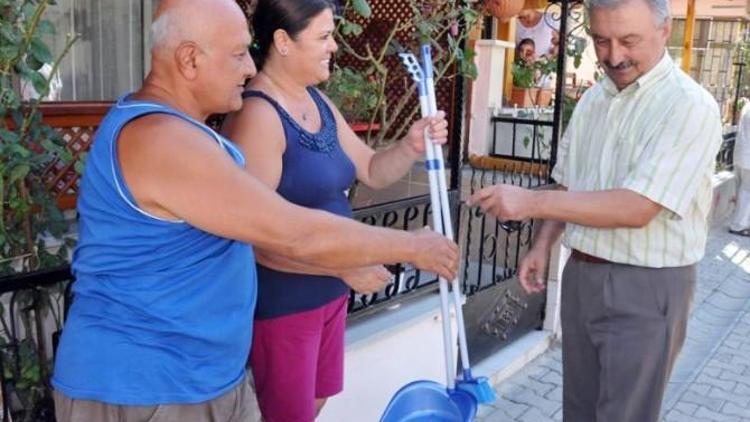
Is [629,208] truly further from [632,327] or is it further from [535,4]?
[535,4]

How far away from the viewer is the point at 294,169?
6.80ft

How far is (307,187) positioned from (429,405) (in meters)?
0.82

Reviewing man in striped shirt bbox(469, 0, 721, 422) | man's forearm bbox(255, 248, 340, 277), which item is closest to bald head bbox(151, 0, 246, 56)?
man's forearm bbox(255, 248, 340, 277)

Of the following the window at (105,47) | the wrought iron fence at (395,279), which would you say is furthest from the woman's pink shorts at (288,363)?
the window at (105,47)

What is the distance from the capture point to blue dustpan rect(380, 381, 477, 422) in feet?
7.75

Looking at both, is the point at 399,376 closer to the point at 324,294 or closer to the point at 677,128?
the point at 324,294

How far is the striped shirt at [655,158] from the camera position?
235 cm

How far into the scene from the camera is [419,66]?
2277 mm

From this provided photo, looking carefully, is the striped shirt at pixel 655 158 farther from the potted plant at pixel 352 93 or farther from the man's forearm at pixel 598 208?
the potted plant at pixel 352 93

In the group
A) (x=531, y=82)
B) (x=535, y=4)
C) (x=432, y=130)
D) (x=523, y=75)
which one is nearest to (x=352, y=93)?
(x=432, y=130)

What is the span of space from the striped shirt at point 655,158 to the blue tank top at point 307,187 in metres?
0.88

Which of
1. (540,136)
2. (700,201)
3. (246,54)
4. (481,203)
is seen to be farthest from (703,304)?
(246,54)

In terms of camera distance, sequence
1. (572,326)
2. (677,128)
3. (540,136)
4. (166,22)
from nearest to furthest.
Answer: (166,22), (677,128), (572,326), (540,136)

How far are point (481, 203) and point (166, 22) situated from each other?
1164 millimetres
